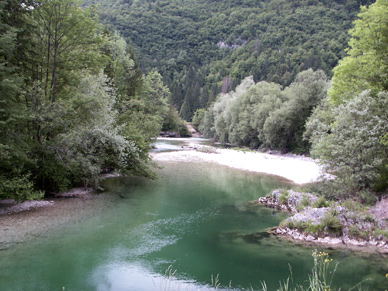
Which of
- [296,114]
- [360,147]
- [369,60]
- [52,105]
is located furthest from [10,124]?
[296,114]

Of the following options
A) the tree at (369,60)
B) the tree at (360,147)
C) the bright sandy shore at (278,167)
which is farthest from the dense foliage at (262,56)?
the tree at (360,147)

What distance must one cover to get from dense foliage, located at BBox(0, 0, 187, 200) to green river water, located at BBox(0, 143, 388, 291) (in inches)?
152

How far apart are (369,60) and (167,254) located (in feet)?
55.5

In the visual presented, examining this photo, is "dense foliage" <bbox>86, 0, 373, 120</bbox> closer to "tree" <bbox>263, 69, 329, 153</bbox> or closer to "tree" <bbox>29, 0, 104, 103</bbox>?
"tree" <bbox>263, 69, 329, 153</bbox>

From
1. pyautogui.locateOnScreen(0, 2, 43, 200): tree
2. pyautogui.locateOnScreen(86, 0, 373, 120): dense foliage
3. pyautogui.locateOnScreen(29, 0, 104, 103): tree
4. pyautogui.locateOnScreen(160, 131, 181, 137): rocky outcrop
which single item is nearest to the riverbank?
pyautogui.locateOnScreen(0, 2, 43, 200): tree

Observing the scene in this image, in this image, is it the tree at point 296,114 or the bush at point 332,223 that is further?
the tree at point 296,114

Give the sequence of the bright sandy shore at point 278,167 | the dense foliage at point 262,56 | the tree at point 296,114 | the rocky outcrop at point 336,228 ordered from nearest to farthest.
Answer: the rocky outcrop at point 336,228
the bright sandy shore at point 278,167
the tree at point 296,114
the dense foliage at point 262,56

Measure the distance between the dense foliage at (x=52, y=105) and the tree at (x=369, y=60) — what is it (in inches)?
592

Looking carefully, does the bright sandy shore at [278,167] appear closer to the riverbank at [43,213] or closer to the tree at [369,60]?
the tree at [369,60]

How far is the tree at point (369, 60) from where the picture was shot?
56.6 feet

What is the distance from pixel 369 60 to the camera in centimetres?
1781

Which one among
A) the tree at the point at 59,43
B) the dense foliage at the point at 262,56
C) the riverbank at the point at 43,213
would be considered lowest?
the riverbank at the point at 43,213

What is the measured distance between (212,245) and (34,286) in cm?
664

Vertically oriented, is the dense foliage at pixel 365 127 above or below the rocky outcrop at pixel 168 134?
above
